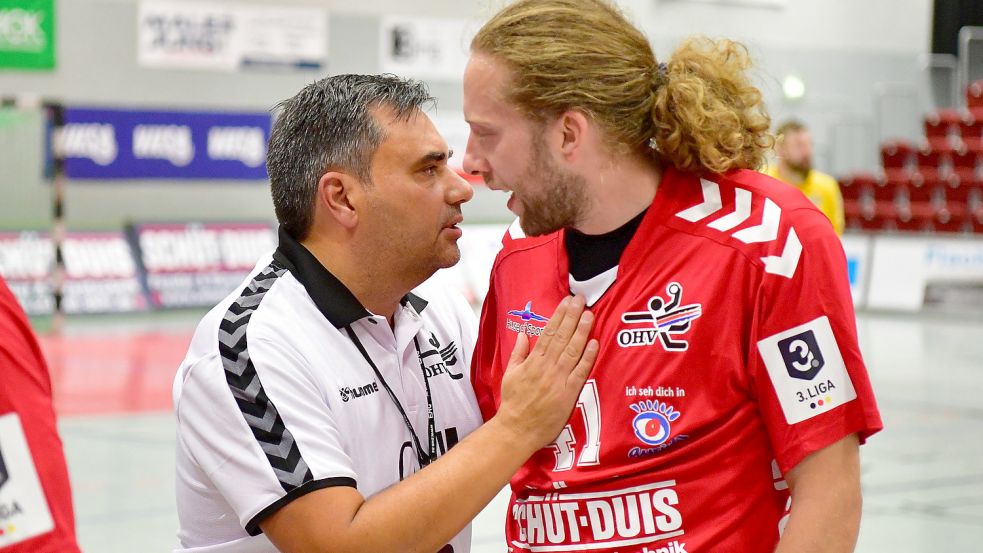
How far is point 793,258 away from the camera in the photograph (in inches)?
85.6

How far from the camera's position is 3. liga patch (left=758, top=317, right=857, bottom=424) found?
7.11ft

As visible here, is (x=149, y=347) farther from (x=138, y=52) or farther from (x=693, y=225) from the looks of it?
(x=693, y=225)

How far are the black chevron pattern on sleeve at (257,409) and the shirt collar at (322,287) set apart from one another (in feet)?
0.61

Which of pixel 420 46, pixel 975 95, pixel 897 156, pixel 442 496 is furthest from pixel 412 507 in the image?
pixel 975 95

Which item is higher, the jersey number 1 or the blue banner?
the jersey number 1

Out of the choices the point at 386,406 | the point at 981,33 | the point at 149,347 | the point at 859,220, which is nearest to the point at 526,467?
the point at 386,406

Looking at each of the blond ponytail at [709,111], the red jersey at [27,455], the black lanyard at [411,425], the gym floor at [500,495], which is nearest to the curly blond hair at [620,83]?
the blond ponytail at [709,111]

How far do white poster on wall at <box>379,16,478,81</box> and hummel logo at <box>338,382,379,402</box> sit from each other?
14.2 metres

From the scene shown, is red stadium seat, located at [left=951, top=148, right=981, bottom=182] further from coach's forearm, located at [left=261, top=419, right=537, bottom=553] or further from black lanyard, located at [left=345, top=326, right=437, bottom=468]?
coach's forearm, located at [left=261, top=419, right=537, bottom=553]

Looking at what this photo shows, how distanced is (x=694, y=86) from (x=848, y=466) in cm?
70

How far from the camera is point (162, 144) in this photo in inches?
592

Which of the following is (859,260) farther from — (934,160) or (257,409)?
(257,409)

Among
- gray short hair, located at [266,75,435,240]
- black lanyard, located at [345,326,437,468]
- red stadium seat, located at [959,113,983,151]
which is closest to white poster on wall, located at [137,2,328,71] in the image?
red stadium seat, located at [959,113,983,151]

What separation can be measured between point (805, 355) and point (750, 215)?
0.26m
